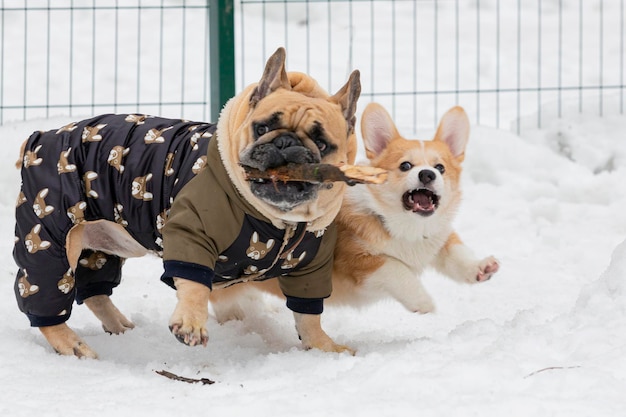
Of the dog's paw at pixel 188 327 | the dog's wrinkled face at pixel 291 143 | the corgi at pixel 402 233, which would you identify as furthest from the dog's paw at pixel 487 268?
the dog's paw at pixel 188 327

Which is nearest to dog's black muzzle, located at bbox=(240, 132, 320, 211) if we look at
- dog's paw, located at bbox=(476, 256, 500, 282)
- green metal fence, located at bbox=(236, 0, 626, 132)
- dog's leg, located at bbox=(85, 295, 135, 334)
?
dog's paw, located at bbox=(476, 256, 500, 282)

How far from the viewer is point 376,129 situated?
385 centimetres

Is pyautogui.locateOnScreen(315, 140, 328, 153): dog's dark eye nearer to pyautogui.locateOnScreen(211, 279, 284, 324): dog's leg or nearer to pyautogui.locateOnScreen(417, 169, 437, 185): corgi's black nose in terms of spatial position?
pyautogui.locateOnScreen(417, 169, 437, 185): corgi's black nose

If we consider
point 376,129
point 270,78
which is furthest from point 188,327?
point 376,129

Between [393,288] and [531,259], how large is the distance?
174cm

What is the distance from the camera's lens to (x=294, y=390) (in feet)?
8.64

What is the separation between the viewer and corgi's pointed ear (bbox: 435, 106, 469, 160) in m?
3.86

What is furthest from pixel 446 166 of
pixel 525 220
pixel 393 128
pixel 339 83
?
pixel 339 83

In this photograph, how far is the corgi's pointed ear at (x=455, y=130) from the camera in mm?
3857

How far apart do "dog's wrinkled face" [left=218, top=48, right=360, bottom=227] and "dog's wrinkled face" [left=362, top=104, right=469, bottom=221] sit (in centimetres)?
37

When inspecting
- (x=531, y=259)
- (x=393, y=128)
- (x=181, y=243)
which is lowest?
(x=531, y=259)

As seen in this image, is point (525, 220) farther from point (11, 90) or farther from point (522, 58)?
point (11, 90)

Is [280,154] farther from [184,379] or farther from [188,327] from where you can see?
[184,379]

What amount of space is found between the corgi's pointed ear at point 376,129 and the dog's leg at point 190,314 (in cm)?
110
